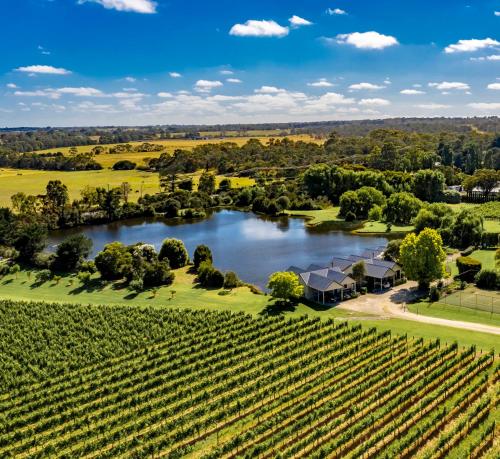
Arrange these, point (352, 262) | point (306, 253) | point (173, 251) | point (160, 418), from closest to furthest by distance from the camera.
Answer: point (160, 418) < point (352, 262) < point (173, 251) < point (306, 253)

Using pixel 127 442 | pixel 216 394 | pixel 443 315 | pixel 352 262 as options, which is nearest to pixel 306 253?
pixel 352 262

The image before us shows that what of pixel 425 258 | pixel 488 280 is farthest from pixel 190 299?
pixel 488 280

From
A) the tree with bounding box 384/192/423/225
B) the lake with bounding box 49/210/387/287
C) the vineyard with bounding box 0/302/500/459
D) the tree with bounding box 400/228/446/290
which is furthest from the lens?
the tree with bounding box 384/192/423/225

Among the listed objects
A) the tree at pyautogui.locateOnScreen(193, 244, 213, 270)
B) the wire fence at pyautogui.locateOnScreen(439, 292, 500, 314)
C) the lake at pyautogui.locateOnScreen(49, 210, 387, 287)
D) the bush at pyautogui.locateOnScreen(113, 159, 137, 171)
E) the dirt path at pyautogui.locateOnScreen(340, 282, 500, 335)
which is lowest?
the lake at pyautogui.locateOnScreen(49, 210, 387, 287)

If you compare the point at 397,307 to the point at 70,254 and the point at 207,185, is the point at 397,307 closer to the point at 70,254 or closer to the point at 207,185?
the point at 70,254

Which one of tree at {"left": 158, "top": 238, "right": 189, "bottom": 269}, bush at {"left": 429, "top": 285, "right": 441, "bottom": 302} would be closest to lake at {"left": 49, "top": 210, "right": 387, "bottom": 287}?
tree at {"left": 158, "top": 238, "right": 189, "bottom": 269}

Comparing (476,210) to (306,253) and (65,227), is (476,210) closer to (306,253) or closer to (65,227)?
(306,253)

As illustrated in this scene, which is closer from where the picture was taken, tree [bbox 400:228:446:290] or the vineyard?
the vineyard

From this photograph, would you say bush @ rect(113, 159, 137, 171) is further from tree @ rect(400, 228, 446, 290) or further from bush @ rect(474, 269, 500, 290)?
bush @ rect(474, 269, 500, 290)
